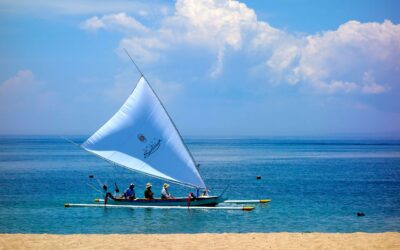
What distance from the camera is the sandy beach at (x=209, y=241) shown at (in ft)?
59.0

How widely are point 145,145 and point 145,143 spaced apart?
0.14m

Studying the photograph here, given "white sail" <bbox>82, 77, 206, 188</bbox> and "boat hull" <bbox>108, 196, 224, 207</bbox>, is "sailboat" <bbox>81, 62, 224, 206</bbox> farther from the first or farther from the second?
"boat hull" <bbox>108, 196, 224, 207</bbox>

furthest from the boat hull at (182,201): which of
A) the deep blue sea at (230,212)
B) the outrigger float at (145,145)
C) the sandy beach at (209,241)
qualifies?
the sandy beach at (209,241)

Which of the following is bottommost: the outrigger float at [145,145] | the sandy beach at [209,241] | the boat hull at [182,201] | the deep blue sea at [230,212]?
the deep blue sea at [230,212]

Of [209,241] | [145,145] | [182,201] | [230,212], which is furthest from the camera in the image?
[145,145]

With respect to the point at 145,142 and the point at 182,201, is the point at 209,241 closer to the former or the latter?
the point at 182,201

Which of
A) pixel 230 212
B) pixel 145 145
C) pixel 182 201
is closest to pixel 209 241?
pixel 230 212

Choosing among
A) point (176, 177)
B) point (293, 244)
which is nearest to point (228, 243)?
point (293, 244)

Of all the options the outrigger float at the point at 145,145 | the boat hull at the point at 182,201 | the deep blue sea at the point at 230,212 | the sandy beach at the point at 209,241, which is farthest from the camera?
the outrigger float at the point at 145,145

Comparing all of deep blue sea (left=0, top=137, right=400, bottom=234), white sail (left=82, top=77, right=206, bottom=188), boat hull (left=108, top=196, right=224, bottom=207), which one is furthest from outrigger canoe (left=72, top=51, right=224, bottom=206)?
deep blue sea (left=0, top=137, right=400, bottom=234)

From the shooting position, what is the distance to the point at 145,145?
35.5 metres

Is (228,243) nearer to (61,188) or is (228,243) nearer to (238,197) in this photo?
(238,197)

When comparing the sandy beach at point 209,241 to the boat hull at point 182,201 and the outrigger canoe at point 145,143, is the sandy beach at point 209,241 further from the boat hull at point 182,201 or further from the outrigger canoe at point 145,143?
the outrigger canoe at point 145,143

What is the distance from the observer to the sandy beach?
708 inches
